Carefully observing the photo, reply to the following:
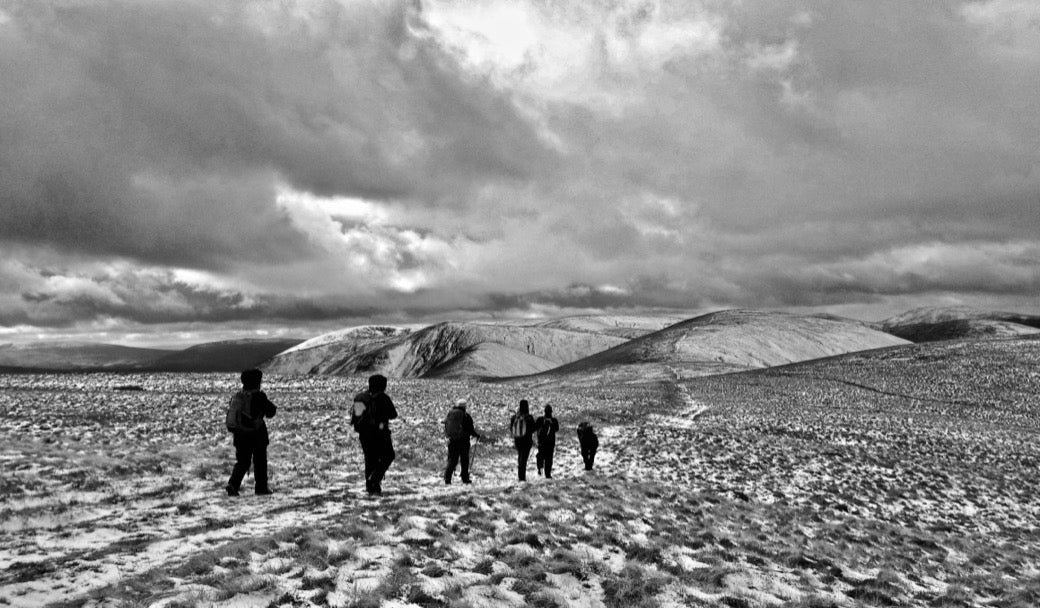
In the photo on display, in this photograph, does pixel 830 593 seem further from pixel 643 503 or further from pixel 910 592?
pixel 643 503

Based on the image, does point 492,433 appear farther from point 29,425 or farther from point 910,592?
point 910,592

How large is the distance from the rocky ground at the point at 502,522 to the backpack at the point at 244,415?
1690 millimetres

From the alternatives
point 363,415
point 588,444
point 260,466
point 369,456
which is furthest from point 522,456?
point 260,466

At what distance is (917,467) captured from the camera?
30.6 metres

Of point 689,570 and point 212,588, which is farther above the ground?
point 212,588

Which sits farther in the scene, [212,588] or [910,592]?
[910,592]

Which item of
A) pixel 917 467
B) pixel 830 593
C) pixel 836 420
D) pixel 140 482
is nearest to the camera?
pixel 830 593

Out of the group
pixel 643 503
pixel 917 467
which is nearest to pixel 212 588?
pixel 643 503

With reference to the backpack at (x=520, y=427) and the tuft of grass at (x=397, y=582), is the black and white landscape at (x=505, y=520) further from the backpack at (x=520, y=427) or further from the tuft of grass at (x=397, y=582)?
the backpack at (x=520, y=427)

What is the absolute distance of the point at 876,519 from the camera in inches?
800

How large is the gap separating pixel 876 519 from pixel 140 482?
2161cm

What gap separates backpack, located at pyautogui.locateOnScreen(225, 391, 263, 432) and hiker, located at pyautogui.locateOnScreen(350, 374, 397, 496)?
2.19m

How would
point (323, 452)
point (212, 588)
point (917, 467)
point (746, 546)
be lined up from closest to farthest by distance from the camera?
point (212, 588), point (746, 546), point (323, 452), point (917, 467)

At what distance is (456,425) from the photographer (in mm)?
18359
